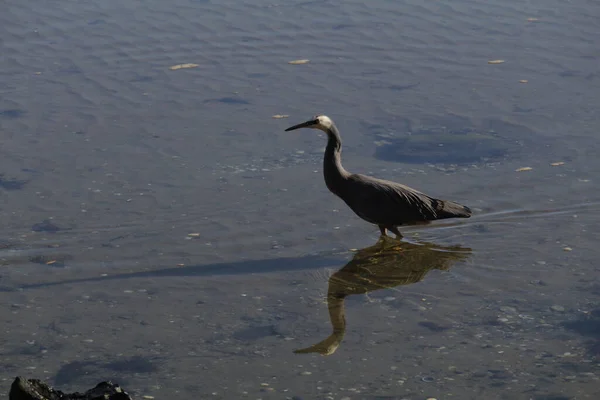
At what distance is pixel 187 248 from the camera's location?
9.37 metres

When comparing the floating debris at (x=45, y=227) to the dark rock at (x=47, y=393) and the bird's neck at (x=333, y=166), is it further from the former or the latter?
the dark rock at (x=47, y=393)

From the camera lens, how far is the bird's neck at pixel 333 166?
966cm

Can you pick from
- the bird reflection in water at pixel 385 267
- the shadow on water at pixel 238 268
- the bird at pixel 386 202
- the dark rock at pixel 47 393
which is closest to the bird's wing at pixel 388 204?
the bird at pixel 386 202

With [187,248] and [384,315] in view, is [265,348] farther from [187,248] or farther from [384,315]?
[187,248]

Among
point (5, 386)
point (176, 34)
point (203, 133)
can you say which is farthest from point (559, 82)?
point (5, 386)

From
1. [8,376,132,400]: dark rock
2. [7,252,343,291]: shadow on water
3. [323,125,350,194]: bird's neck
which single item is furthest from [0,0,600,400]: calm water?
[8,376,132,400]: dark rock

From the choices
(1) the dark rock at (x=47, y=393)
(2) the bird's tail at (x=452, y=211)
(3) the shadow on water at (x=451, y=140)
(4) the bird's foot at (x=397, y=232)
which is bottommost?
(4) the bird's foot at (x=397, y=232)

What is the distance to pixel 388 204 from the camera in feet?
31.0

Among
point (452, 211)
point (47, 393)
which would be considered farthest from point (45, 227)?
point (47, 393)

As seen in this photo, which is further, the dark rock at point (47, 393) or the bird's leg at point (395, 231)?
the bird's leg at point (395, 231)

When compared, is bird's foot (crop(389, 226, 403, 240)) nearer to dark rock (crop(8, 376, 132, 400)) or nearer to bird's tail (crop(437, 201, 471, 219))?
bird's tail (crop(437, 201, 471, 219))

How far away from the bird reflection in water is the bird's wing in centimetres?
29

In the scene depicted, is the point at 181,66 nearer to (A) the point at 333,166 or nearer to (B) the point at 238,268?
(A) the point at 333,166

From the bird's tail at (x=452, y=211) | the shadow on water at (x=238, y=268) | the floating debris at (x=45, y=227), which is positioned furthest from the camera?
the floating debris at (x=45, y=227)
